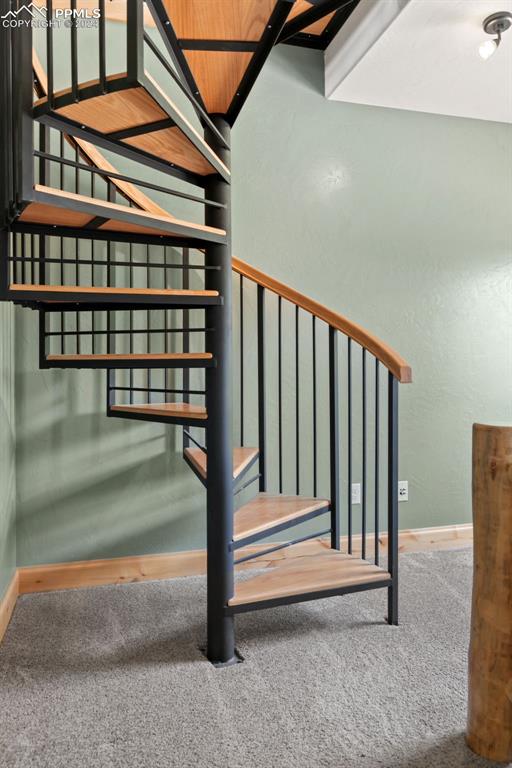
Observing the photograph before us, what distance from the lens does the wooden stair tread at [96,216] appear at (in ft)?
4.87

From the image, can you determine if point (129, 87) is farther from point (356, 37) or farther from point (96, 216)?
point (356, 37)

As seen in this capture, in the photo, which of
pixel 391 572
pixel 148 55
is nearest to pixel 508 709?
pixel 391 572

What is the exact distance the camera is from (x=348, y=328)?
2.33 meters

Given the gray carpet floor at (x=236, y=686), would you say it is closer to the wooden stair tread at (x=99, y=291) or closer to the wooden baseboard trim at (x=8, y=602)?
the wooden baseboard trim at (x=8, y=602)

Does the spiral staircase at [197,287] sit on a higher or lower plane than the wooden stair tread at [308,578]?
higher

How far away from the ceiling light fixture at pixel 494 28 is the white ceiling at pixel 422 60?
0.09ft

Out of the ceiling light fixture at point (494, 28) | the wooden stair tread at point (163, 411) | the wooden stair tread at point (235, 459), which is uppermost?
the ceiling light fixture at point (494, 28)

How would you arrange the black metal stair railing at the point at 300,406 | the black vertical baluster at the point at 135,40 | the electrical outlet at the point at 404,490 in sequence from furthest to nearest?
the electrical outlet at the point at 404,490
the black metal stair railing at the point at 300,406
the black vertical baluster at the point at 135,40

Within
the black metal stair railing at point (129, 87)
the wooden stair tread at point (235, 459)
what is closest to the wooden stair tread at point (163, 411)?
the wooden stair tread at point (235, 459)

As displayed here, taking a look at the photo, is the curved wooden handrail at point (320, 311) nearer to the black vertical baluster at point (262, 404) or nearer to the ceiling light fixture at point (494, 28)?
the black vertical baluster at point (262, 404)

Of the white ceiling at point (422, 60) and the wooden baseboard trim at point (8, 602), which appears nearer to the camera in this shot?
the wooden baseboard trim at point (8, 602)

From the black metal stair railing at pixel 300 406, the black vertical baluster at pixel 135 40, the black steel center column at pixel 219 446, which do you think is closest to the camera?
the black vertical baluster at pixel 135 40

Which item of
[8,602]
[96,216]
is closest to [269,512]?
[8,602]

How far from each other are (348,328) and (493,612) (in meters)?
1.22
